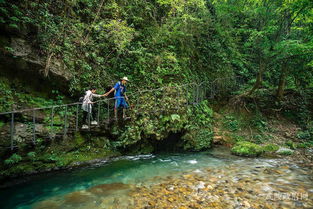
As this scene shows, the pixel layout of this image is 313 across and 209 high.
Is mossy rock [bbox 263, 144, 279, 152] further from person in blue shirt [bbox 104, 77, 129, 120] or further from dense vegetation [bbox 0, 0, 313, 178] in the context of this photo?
person in blue shirt [bbox 104, 77, 129, 120]

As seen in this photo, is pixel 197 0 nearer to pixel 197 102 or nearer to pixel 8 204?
pixel 197 102

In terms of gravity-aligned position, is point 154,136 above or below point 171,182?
above

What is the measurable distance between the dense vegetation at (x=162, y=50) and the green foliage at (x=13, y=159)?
1687 mm

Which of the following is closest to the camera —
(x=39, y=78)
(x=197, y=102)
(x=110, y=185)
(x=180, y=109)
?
(x=110, y=185)

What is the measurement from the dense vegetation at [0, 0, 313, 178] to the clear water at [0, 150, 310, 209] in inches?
37.0

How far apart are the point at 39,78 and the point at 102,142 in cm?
364

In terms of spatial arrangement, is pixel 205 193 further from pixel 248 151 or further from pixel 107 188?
pixel 248 151

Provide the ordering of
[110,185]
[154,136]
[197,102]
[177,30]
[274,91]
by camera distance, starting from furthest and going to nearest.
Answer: [274,91] → [177,30] → [197,102] → [154,136] → [110,185]

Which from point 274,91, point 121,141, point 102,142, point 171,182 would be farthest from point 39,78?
point 274,91

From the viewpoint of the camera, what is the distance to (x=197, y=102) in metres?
11.1

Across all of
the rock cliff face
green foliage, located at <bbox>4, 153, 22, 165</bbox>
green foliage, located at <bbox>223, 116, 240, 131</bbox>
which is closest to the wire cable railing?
green foliage, located at <bbox>4, 153, 22, 165</bbox>

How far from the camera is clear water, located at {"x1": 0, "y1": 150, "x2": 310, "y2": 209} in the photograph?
5.67 m

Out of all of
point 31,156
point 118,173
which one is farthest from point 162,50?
point 31,156

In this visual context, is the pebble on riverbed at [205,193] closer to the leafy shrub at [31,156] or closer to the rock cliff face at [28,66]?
the leafy shrub at [31,156]
